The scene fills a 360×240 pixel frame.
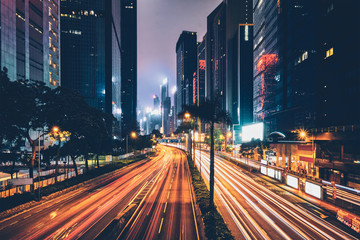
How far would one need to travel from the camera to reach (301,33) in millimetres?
48562

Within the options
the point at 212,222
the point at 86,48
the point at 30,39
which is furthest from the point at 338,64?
the point at 86,48

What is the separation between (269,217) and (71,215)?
19.7 metres

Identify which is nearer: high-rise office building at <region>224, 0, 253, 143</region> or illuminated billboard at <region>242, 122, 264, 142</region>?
illuminated billboard at <region>242, 122, 264, 142</region>

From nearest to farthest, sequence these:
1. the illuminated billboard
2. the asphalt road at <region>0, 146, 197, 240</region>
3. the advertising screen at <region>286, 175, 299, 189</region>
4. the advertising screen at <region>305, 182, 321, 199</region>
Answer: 1. the asphalt road at <region>0, 146, 197, 240</region>
2. the advertising screen at <region>305, 182, 321, 199</region>
3. the advertising screen at <region>286, 175, 299, 189</region>
4. the illuminated billboard

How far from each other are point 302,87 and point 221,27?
16063cm

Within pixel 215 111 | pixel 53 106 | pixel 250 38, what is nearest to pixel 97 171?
pixel 53 106

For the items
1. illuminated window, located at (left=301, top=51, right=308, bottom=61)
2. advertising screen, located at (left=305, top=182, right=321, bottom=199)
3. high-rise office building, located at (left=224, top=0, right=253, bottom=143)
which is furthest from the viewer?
high-rise office building, located at (left=224, top=0, right=253, bottom=143)

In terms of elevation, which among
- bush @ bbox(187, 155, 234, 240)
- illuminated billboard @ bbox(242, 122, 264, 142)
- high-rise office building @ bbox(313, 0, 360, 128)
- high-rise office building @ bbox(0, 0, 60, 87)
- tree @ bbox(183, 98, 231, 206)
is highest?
high-rise office building @ bbox(0, 0, 60, 87)

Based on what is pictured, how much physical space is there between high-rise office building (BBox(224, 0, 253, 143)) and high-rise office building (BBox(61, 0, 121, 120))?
101553 millimetres

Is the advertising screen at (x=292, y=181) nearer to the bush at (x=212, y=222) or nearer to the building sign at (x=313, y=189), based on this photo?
the building sign at (x=313, y=189)

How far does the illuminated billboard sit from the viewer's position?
203ft

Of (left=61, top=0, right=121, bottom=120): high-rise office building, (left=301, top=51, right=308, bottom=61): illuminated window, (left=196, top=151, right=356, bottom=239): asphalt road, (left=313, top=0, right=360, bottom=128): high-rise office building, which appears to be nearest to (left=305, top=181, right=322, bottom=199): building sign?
(left=196, top=151, right=356, bottom=239): asphalt road

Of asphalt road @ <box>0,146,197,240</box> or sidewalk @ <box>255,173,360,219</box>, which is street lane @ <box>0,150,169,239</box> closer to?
asphalt road @ <box>0,146,197,240</box>

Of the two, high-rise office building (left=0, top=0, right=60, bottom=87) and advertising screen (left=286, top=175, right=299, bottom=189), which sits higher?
high-rise office building (left=0, top=0, right=60, bottom=87)
